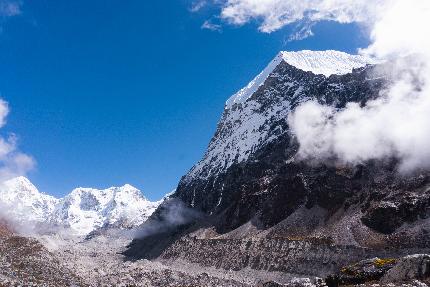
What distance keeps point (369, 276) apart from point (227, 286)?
5879 inches

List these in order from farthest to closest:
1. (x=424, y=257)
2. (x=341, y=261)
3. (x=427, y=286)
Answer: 1. (x=341, y=261)
2. (x=424, y=257)
3. (x=427, y=286)

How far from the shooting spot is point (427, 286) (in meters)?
42.8

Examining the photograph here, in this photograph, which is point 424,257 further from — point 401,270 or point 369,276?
point 369,276

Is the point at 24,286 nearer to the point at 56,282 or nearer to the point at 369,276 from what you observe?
the point at 56,282

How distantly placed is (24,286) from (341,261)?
110m

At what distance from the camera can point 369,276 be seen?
54.4 meters

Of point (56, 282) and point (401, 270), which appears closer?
point (401, 270)

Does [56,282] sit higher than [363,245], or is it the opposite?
[363,245]

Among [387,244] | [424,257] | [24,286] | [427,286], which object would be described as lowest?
[427,286]

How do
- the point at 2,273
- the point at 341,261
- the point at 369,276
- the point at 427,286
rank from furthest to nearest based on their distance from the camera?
1. the point at 341,261
2. the point at 2,273
3. the point at 369,276
4. the point at 427,286

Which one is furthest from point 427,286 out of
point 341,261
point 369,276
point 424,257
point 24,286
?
point 341,261

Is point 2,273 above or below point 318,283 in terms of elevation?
above

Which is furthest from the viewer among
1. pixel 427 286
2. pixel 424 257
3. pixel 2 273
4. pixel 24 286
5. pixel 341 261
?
pixel 341 261

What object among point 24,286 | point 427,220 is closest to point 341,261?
point 427,220
